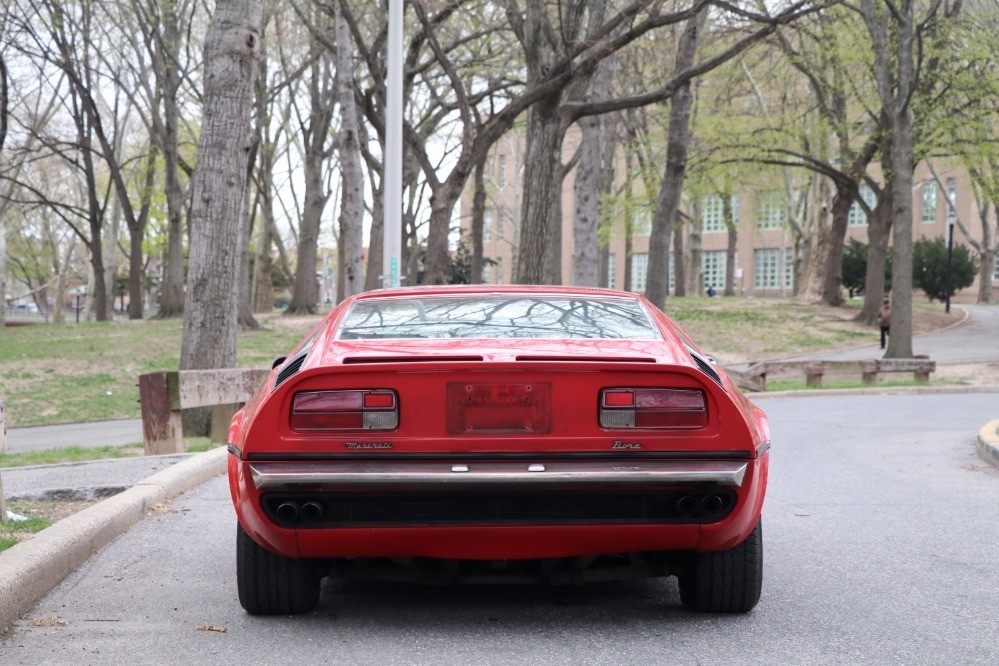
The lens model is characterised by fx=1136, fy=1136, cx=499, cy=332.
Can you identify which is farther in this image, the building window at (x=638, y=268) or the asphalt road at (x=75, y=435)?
the building window at (x=638, y=268)

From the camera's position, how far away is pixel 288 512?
3.95 meters

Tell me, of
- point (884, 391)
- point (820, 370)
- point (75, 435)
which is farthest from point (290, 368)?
point (820, 370)

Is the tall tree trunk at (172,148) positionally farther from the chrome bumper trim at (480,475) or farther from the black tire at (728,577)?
the black tire at (728,577)

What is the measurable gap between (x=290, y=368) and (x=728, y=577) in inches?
72.8

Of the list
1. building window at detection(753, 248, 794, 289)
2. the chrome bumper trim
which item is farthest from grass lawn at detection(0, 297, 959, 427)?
building window at detection(753, 248, 794, 289)

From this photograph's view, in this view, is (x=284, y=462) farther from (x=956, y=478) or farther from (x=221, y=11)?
(x=221, y=11)

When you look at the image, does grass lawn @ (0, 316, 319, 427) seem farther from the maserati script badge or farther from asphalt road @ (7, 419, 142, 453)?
the maserati script badge

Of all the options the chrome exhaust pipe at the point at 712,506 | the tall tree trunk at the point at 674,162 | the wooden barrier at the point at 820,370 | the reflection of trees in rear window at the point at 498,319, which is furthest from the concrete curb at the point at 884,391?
the chrome exhaust pipe at the point at 712,506

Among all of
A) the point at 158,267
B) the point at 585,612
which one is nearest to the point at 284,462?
the point at 585,612

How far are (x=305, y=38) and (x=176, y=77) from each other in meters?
3.74

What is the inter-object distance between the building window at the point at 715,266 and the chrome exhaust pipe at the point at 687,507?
7717 centimetres

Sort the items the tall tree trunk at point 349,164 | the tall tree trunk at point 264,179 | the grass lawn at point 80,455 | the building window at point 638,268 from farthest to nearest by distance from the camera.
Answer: the building window at point 638,268 → the tall tree trunk at point 264,179 → the tall tree trunk at point 349,164 → the grass lawn at point 80,455

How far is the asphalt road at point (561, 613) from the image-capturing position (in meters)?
3.96

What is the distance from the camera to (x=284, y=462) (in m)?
3.90
